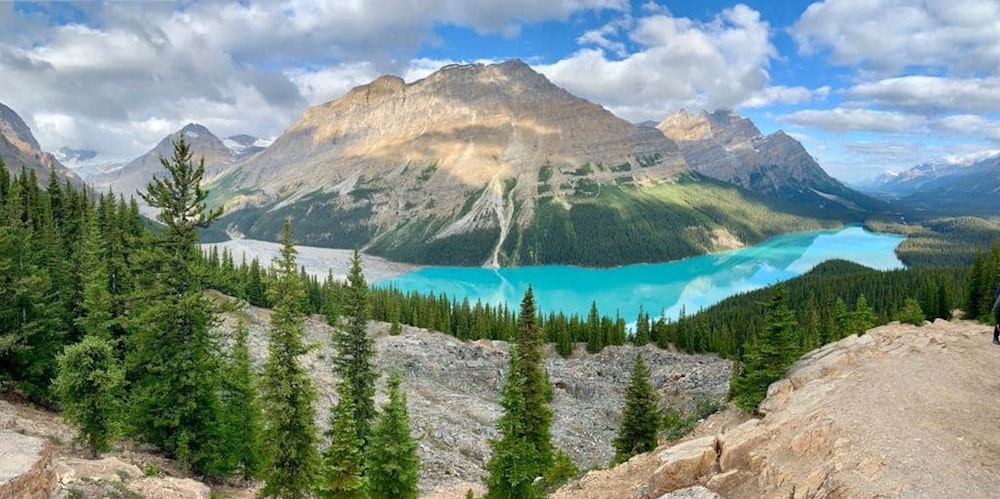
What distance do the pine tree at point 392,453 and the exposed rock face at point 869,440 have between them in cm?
774

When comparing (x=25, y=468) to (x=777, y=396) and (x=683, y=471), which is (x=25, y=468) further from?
(x=777, y=396)

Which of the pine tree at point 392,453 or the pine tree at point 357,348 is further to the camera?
the pine tree at point 357,348

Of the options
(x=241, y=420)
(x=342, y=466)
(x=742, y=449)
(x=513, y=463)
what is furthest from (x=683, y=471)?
(x=241, y=420)

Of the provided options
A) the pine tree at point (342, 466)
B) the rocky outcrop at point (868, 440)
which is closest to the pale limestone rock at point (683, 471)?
the rocky outcrop at point (868, 440)

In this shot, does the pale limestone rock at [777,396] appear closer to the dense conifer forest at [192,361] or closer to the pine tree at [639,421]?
the dense conifer forest at [192,361]

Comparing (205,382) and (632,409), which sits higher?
(205,382)

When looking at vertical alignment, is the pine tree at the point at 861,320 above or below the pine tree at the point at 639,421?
above

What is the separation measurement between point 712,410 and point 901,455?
19.3 metres

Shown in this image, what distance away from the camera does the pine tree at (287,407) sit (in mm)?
22031

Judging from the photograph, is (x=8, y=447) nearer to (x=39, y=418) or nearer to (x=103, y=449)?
(x=103, y=449)

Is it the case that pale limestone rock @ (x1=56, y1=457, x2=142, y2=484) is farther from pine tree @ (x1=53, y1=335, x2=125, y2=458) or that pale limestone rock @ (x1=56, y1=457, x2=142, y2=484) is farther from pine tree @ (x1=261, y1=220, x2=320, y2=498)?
pine tree @ (x1=261, y1=220, x2=320, y2=498)

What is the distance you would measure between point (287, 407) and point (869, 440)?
797 inches

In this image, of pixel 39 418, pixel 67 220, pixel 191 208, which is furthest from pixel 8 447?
pixel 67 220

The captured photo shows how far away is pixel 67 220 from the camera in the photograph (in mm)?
57531
